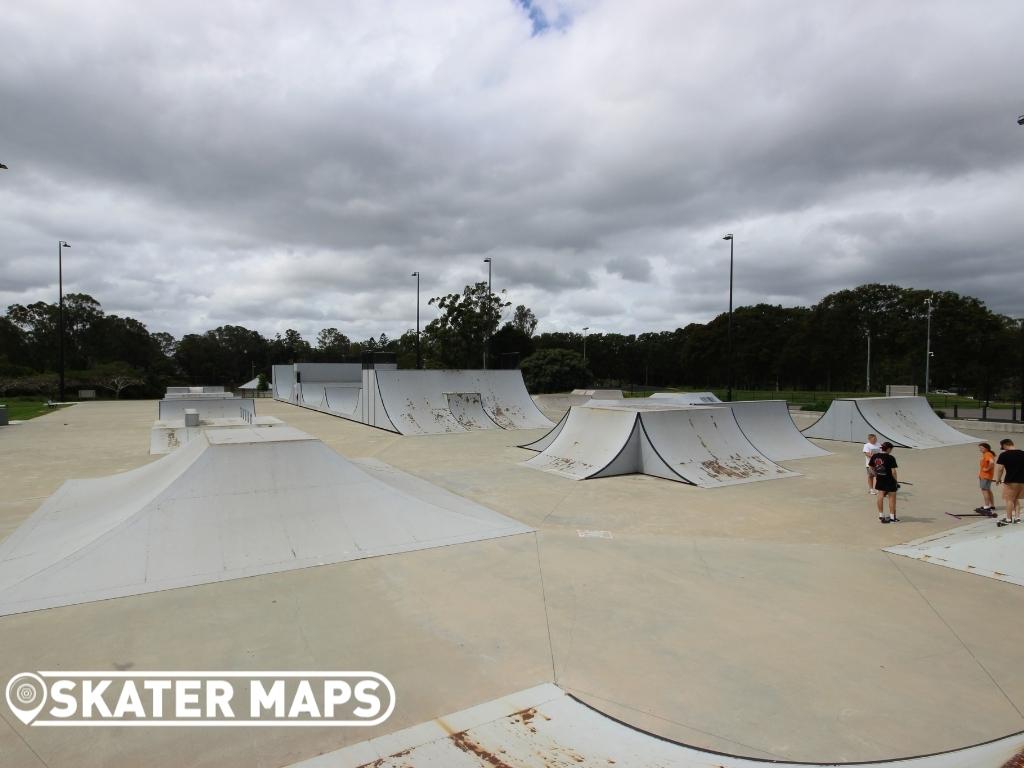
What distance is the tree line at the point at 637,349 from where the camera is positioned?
36.3m

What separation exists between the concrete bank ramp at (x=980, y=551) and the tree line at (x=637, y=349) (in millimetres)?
20684

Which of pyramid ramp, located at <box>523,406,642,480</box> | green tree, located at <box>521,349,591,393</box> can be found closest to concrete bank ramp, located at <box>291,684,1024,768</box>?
pyramid ramp, located at <box>523,406,642,480</box>

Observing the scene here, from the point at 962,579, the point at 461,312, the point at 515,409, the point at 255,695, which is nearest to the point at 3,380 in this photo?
the point at 461,312

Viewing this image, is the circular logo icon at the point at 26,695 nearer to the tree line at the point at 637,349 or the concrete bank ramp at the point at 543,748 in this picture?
the concrete bank ramp at the point at 543,748

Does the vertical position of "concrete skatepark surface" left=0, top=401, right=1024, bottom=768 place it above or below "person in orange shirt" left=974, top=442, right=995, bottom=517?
below

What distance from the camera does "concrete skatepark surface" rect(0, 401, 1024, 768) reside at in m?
2.68

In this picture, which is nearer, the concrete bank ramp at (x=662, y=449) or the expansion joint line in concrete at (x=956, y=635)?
the expansion joint line in concrete at (x=956, y=635)

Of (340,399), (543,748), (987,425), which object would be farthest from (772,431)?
(340,399)

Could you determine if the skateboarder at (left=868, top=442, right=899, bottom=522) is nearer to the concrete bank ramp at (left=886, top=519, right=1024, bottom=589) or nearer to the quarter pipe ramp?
the concrete bank ramp at (left=886, top=519, right=1024, bottom=589)

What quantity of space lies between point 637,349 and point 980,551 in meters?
68.8

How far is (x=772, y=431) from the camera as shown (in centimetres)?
1309

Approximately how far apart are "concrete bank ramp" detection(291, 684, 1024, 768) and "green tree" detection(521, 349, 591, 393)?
32.6m

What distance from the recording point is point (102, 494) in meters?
7.35

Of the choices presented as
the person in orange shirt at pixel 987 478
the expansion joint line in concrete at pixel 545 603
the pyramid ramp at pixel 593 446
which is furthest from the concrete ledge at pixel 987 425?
the expansion joint line in concrete at pixel 545 603
